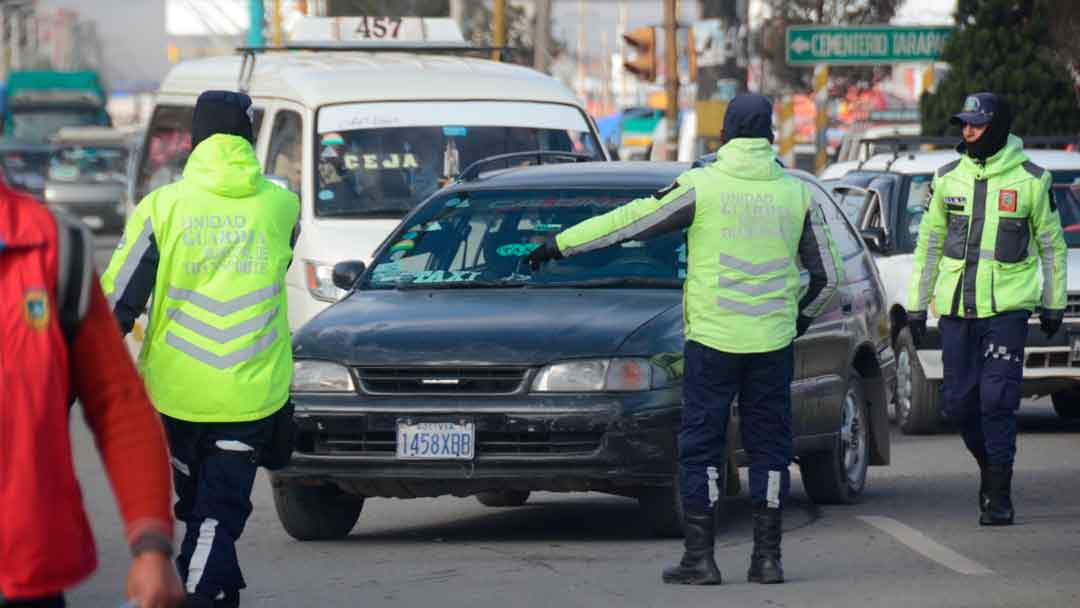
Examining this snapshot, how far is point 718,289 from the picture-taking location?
26.9ft

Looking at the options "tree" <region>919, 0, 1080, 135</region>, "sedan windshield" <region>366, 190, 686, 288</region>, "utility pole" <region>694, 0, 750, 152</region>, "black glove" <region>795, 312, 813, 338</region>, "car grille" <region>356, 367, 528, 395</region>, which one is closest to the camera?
"black glove" <region>795, 312, 813, 338</region>

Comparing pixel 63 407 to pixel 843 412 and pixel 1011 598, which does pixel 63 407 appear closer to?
pixel 1011 598

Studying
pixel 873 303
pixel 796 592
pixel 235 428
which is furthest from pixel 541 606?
pixel 873 303

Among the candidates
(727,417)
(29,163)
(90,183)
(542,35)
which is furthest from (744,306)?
(29,163)

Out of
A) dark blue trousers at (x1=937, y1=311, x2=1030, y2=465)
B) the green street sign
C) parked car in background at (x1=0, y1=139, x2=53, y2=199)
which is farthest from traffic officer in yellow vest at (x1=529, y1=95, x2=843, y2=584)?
parked car in background at (x1=0, y1=139, x2=53, y2=199)

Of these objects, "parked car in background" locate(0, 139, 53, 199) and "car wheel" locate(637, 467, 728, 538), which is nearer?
"car wheel" locate(637, 467, 728, 538)

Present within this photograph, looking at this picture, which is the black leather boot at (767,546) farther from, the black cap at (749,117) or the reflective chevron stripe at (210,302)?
the reflective chevron stripe at (210,302)

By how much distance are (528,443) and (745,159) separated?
4.68 ft

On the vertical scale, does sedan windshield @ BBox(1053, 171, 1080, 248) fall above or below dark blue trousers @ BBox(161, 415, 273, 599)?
below

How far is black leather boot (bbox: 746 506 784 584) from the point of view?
8.27m

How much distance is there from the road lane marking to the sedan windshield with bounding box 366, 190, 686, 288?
1.35m

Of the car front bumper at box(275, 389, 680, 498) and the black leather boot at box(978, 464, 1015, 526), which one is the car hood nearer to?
the car front bumper at box(275, 389, 680, 498)

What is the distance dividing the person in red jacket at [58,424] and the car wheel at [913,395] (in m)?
10.7

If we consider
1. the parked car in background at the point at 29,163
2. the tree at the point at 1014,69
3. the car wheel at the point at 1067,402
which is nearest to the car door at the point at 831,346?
the car wheel at the point at 1067,402
